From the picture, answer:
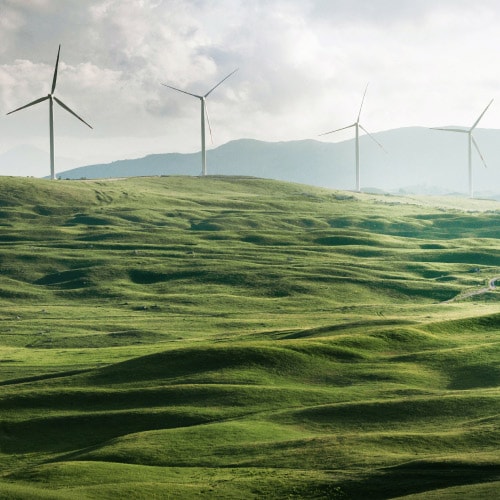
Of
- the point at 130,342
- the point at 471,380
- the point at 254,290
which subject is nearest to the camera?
the point at 471,380

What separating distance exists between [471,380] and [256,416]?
76.8 ft

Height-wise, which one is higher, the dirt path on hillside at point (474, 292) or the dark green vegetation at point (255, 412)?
the dirt path on hillside at point (474, 292)

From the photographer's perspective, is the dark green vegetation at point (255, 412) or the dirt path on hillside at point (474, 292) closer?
the dark green vegetation at point (255, 412)

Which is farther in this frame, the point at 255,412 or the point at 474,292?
the point at 474,292

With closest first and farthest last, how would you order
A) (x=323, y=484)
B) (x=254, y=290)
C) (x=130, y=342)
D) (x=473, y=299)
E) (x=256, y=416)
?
1. (x=323, y=484)
2. (x=256, y=416)
3. (x=130, y=342)
4. (x=473, y=299)
5. (x=254, y=290)

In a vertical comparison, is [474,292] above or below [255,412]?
above

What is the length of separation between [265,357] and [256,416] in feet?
59.5

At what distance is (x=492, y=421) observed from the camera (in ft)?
231

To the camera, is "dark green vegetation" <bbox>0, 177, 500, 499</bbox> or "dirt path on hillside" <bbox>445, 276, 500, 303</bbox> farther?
"dirt path on hillside" <bbox>445, 276, 500, 303</bbox>

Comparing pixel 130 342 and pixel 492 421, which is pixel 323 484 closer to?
pixel 492 421

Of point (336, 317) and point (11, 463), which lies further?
point (336, 317)

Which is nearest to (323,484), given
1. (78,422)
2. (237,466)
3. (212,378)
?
(237,466)

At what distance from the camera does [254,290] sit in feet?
641

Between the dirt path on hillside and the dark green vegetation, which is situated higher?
the dirt path on hillside
